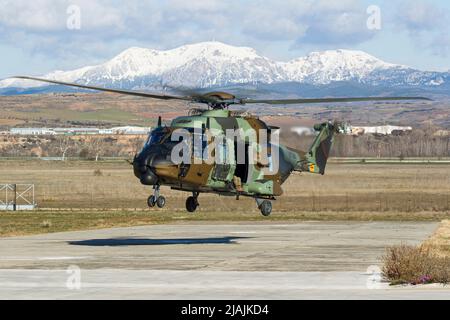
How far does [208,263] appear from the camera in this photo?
32812 mm

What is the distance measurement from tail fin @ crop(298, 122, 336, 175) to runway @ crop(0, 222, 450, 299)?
3.01 m

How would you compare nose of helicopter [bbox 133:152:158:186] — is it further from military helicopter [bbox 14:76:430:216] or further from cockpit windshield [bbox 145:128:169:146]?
cockpit windshield [bbox 145:128:169:146]

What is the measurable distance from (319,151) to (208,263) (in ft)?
36.9

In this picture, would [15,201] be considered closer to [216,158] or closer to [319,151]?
[319,151]

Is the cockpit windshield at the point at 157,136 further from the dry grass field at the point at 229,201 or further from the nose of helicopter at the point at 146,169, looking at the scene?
the dry grass field at the point at 229,201

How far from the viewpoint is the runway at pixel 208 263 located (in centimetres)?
2492

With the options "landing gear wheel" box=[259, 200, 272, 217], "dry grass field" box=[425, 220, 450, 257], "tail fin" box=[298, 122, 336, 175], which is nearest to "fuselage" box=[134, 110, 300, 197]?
"landing gear wheel" box=[259, 200, 272, 217]

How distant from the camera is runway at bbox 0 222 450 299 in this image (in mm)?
24922

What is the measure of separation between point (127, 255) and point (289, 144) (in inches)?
355

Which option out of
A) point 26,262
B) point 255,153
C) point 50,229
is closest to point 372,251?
point 255,153

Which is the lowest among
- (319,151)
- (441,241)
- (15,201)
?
(441,241)

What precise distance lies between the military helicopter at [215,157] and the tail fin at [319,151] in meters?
1.36

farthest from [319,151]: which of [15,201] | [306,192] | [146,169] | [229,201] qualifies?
[306,192]
